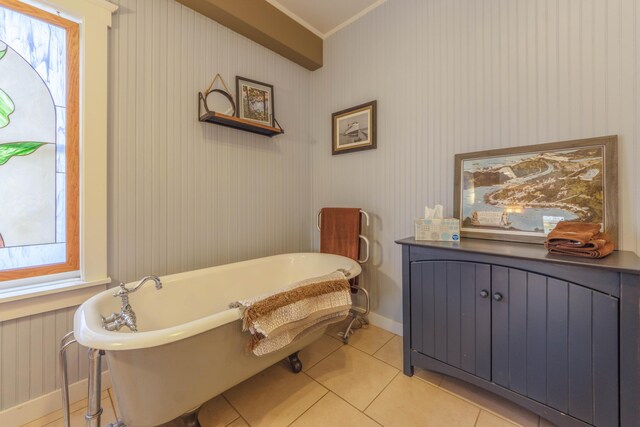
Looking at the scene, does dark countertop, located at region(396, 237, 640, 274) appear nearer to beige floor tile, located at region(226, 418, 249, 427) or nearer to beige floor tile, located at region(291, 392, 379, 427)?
beige floor tile, located at region(291, 392, 379, 427)

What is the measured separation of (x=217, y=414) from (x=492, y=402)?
145 centimetres

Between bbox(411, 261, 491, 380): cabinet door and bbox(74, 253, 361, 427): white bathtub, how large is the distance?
672mm

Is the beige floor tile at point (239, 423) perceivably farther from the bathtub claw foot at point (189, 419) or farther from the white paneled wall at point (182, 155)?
the white paneled wall at point (182, 155)

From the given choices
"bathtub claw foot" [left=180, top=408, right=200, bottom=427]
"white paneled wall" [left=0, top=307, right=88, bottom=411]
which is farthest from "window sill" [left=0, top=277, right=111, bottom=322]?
"bathtub claw foot" [left=180, top=408, right=200, bottom=427]

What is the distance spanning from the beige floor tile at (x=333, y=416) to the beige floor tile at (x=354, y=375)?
2.0 inches

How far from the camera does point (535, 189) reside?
144 centimetres

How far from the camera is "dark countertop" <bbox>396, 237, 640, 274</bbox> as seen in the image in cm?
96

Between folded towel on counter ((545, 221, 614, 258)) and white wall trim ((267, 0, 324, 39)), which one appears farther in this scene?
white wall trim ((267, 0, 324, 39))

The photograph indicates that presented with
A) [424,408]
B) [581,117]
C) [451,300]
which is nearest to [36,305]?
[424,408]

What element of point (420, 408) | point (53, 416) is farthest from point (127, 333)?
point (420, 408)

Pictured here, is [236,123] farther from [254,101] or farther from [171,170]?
[171,170]

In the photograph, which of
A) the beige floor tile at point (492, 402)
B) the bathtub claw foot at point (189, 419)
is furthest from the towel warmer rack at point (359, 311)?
the bathtub claw foot at point (189, 419)

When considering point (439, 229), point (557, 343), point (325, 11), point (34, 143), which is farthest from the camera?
point (325, 11)

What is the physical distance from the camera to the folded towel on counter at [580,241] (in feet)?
3.44
